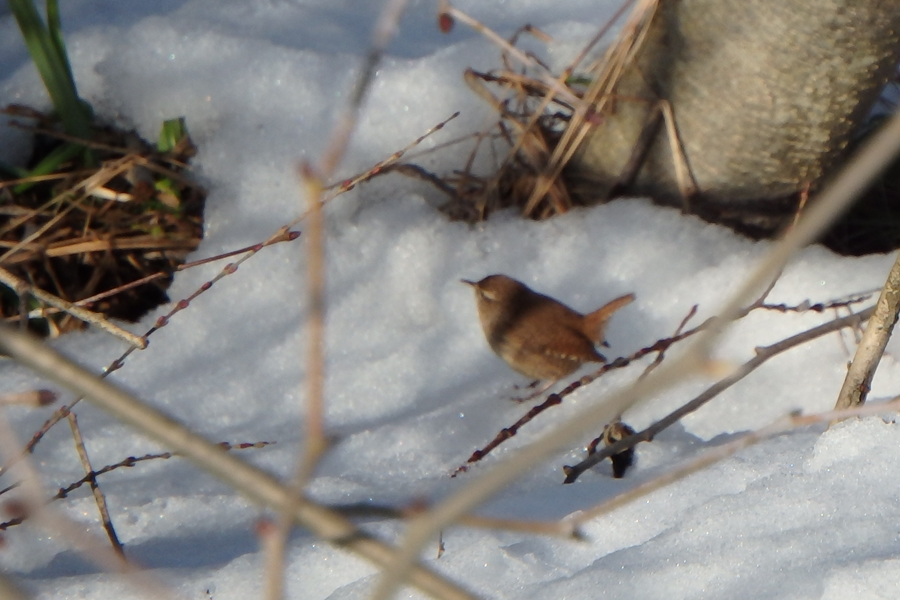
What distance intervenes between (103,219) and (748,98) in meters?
2.04

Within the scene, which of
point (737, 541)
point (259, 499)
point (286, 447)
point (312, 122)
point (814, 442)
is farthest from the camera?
point (312, 122)

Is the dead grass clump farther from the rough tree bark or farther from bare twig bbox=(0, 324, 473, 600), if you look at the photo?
bare twig bbox=(0, 324, 473, 600)

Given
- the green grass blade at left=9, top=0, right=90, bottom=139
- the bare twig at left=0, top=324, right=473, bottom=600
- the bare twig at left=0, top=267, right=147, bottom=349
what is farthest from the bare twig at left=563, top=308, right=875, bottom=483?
the green grass blade at left=9, top=0, right=90, bottom=139

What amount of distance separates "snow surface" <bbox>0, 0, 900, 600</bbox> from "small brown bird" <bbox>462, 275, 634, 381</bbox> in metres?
0.09

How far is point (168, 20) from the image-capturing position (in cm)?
290

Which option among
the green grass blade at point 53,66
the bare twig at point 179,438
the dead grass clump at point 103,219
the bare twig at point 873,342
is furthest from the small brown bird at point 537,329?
the bare twig at point 179,438

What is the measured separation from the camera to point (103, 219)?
287 centimetres

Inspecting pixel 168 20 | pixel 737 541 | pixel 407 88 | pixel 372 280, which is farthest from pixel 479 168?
pixel 737 541

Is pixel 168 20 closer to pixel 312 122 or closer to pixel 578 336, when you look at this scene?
pixel 312 122

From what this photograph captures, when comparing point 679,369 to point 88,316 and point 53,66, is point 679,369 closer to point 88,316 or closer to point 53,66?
point 88,316

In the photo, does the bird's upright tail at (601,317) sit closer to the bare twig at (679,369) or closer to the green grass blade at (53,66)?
the green grass blade at (53,66)

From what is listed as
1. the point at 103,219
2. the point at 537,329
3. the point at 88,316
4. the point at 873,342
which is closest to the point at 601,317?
the point at 537,329

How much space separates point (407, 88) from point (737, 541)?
1.88m

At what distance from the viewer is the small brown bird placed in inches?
99.1
